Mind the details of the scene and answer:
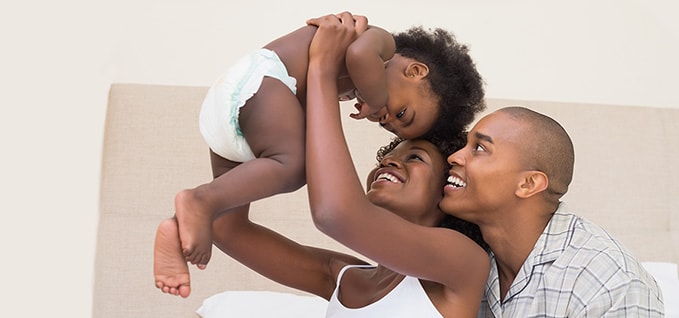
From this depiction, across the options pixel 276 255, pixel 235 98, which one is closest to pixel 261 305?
pixel 276 255

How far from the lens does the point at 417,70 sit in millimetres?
1825

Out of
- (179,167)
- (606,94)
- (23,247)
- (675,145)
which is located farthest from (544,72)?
(23,247)

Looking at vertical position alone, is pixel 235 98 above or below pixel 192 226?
above

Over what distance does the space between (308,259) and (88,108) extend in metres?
1.48

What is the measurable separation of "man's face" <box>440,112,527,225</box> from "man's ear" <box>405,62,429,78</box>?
0.19 m

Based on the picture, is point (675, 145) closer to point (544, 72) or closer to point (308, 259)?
point (544, 72)

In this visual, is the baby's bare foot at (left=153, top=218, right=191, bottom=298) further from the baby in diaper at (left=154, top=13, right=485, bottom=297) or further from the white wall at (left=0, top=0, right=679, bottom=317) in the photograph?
the white wall at (left=0, top=0, right=679, bottom=317)

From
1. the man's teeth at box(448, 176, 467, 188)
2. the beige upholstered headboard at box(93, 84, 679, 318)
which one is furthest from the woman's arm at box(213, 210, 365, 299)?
the beige upholstered headboard at box(93, 84, 679, 318)

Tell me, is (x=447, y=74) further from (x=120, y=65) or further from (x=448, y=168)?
(x=120, y=65)

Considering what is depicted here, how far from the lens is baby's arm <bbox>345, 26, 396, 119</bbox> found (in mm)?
1665

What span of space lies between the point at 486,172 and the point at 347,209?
420 millimetres

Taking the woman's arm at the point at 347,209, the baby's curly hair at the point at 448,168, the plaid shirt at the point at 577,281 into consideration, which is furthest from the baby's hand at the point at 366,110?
the plaid shirt at the point at 577,281

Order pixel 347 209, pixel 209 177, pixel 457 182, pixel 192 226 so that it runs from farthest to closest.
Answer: pixel 209 177, pixel 457 182, pixel 347 209, pixel 192 226

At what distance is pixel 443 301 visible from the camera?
1.84m
